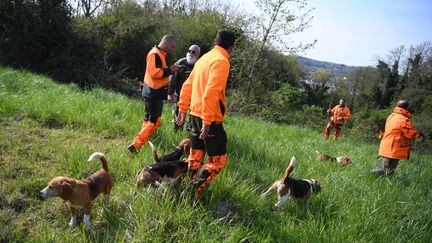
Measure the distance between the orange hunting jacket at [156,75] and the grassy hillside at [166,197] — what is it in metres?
0.85

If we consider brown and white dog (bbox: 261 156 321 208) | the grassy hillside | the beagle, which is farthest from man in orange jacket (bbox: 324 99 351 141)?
the beagle

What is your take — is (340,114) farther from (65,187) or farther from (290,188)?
(65,187)

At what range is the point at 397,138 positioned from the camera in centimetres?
775

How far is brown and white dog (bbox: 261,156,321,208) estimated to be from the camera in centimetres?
495

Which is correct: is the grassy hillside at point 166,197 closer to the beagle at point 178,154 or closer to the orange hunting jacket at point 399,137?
the beagle at point 178,154

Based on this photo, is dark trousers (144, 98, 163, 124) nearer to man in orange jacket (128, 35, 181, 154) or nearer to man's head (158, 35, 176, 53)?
man in orange jacket (128, 35, 181, 154)

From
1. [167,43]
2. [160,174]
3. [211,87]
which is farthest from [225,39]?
[167,43]

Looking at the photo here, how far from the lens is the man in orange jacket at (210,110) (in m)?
4.15

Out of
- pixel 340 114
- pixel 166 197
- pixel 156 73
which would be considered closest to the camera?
pixel 166 197

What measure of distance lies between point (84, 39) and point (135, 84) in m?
3.58

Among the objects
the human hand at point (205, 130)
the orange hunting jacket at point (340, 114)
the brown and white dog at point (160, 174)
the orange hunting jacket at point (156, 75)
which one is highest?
the orange hunting jacket at point (156, 75)

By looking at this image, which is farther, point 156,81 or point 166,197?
point 156,81

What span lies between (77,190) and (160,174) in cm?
115

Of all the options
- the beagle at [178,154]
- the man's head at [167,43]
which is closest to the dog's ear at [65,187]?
the beagle at [178,154]
